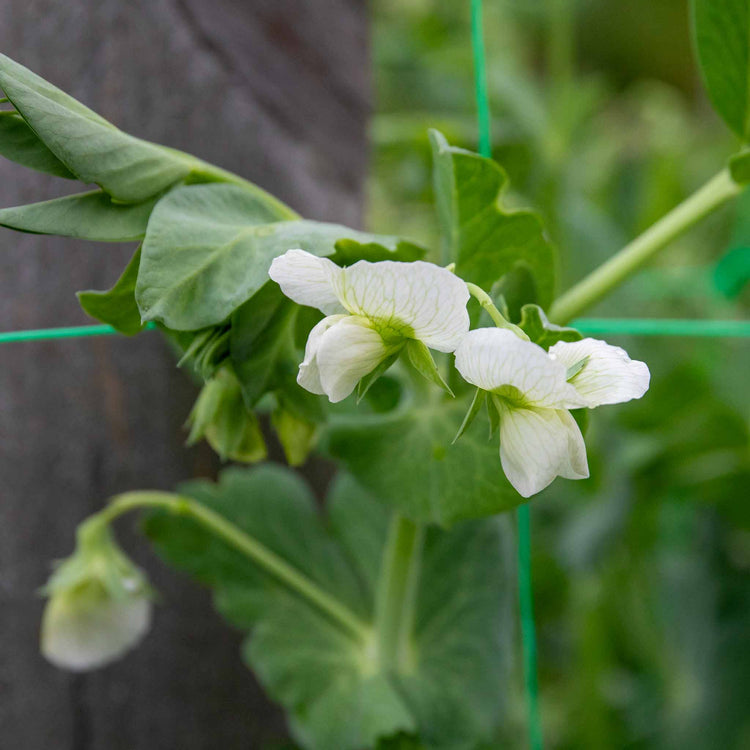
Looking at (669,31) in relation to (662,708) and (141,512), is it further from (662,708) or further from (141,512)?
(141,512)

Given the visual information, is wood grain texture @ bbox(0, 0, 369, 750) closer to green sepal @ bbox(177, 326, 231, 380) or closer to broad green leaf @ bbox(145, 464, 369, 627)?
broad green leaf @ bbox(145, 464, 369, 627)

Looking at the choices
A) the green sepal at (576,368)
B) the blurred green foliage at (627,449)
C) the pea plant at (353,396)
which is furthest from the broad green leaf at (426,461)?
the blurred green foliage at (627,449)

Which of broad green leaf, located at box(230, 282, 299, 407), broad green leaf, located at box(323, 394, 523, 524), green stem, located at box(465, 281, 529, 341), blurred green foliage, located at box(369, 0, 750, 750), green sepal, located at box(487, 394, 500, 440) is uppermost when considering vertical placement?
green stem, located at box(465, 281, 529, 341)

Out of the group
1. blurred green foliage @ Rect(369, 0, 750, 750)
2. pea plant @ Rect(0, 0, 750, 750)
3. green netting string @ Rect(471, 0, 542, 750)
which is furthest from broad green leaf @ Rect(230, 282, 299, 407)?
blurred green foliage @ Rect(369, 0, 750, 750)

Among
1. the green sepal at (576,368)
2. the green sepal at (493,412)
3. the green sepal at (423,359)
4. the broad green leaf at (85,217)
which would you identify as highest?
the broad green leaf at (85,217)

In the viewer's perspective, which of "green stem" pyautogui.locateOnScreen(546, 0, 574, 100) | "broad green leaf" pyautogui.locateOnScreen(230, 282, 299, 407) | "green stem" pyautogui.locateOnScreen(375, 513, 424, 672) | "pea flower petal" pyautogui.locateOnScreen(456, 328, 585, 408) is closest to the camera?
"pea flower petal" pyautogui.locateOnScreen(456, 328, 585, 408)

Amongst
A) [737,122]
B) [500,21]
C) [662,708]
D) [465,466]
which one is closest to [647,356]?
[662,708]

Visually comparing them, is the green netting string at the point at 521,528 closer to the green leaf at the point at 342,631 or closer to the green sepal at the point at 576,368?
the green leaf at the point at 342,631
